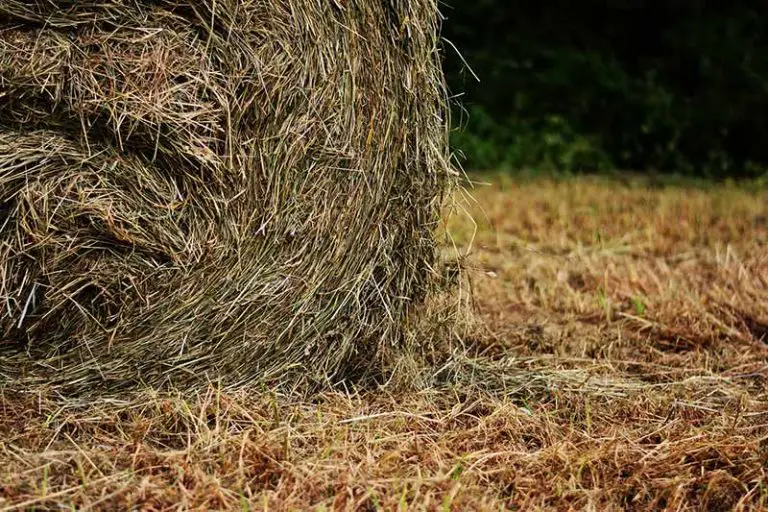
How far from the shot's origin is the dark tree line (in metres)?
8.38

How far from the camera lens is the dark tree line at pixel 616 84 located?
8.38 metres

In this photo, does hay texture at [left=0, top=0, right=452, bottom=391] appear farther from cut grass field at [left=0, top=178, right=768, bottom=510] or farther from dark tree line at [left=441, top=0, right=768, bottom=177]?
dark tree line at [left=441, top=0, right=768, bottom=177]

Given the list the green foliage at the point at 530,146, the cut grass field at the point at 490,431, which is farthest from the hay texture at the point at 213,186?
the green foliage at the point at 530,146

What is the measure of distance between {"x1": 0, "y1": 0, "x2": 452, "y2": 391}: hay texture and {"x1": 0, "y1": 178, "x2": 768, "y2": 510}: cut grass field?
6.7 inches

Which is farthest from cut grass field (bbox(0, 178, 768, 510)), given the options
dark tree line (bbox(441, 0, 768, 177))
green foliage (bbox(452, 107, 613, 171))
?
dark tree line (bbox(441, 0, 768, 177))

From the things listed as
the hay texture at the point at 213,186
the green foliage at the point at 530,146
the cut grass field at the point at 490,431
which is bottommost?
the green foliage at the point at 530,146

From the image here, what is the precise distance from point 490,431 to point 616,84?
22.0 ft

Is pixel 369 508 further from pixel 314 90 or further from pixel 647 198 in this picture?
pixel 647 198

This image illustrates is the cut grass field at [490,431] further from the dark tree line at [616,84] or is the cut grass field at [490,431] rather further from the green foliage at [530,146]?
the dark tree line at [616,84]

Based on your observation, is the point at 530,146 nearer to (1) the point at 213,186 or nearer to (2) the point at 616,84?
(2) the point at 616,84

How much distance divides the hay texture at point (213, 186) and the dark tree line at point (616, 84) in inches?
212

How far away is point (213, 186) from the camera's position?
2617 millimetres

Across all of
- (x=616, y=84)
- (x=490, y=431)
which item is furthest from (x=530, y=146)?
(x=490, y=431)

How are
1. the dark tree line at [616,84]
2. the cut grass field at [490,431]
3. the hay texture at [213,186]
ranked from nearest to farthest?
1. the cut grass field at [490,431]
2. the hay texture at [213,186]
3. the dark tree line at [616,84]
